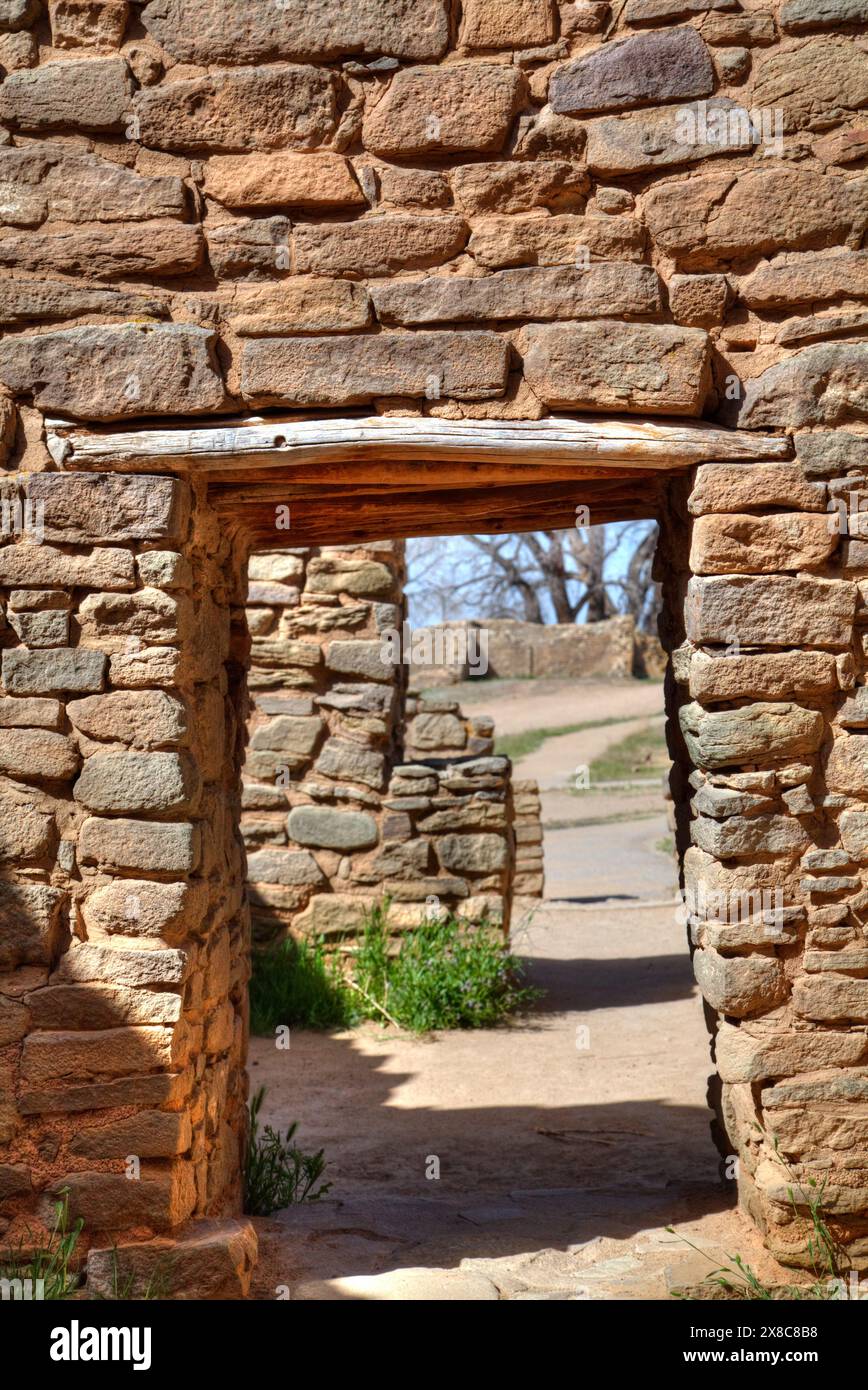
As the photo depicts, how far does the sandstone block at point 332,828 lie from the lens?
6863 millimetres

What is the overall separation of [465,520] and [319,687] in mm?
3169

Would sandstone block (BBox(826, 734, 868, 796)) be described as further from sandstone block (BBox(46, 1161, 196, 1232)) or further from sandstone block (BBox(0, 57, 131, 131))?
sandstone block (BBox(0, 57, 131, 131))

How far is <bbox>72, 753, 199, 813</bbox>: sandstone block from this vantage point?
308 cm

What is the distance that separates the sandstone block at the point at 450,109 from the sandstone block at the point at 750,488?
40.0 inches

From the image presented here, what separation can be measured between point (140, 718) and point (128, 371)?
0.88 meters

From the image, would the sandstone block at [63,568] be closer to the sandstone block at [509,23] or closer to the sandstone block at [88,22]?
the sandstone block at [88,22]

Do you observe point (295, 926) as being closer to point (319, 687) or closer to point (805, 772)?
point (319, 687)

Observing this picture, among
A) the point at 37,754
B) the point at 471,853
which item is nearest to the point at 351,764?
the point at 471,853

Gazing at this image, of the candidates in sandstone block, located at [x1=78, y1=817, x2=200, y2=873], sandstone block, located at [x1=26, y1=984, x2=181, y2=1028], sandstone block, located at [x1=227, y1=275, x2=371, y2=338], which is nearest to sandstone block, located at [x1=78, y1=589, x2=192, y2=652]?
sandstone block, located at [x1=78, y1=817, x2=200, y2=873]

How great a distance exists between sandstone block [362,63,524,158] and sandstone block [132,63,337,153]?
0.53ft

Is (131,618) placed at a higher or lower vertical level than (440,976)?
higher

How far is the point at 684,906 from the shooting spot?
11.7 feet

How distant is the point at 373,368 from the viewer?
3.13 m

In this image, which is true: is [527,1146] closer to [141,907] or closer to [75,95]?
[141,907]
